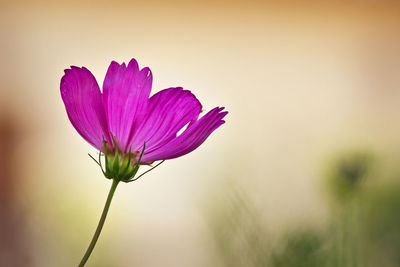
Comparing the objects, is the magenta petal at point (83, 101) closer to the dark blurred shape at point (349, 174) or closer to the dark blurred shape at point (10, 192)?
the dark blurred shape at point (349, 174)

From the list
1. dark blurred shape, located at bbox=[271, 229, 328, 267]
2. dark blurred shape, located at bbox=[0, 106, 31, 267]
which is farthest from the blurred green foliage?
dark blurred shape, located at bbox=[0, 106, 31, 267]

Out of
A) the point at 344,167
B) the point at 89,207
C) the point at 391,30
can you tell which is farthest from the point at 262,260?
the point at 391,30

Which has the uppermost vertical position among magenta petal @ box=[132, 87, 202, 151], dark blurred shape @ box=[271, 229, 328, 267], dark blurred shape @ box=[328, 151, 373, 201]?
magenta petal @ box=[132, 87, 202, 151]

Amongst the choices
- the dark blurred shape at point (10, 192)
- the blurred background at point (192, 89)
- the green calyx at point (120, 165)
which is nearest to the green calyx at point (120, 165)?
the green calyx at point (120, 165)

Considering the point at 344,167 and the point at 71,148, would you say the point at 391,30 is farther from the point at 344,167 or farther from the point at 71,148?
the point at 344,167

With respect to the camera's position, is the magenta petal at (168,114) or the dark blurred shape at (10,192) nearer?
the magenta petal at (168,114)

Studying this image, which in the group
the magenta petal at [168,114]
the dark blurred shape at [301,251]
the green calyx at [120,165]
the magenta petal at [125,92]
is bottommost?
the dark blurred shape at [301,251]

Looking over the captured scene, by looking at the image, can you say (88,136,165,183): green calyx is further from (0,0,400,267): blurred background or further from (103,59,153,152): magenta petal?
(0,0,400,267): blurred background
